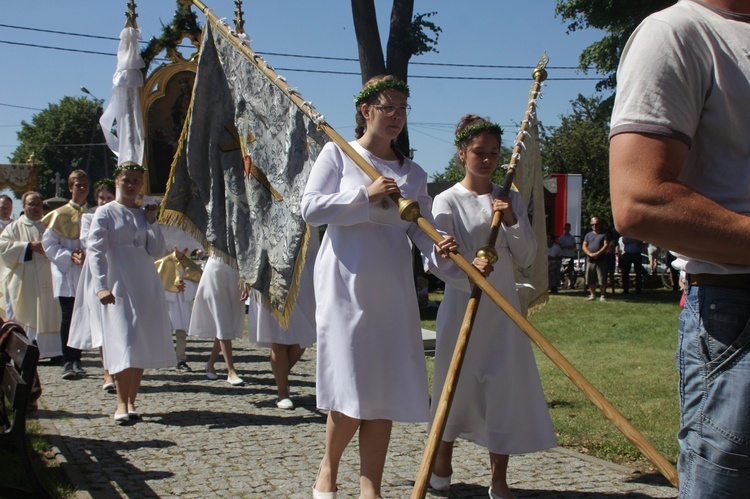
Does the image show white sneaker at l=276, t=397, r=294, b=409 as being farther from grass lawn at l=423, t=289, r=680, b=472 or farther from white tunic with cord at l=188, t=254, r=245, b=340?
grass lawn at l=423, t=289, r=680, b=472

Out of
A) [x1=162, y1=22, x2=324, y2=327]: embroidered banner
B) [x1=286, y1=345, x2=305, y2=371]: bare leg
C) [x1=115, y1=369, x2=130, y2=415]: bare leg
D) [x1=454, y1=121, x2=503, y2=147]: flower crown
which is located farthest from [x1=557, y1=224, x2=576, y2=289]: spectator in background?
[x1=454, y1=121, x2=503, y2=147]: flower crown

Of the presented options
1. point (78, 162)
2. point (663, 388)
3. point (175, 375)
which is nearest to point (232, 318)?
point (175, 375)

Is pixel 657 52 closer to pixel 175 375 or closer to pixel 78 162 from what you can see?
pixel 175 375

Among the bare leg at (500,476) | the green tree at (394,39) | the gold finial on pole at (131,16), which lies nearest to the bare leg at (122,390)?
Answer: the bare leg at (500,476)

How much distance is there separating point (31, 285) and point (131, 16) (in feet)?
12.2

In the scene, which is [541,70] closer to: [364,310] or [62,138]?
[364,310]

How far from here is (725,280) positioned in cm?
192

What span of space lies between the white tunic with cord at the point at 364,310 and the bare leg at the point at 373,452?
0.09 m

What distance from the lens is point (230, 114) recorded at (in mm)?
6039

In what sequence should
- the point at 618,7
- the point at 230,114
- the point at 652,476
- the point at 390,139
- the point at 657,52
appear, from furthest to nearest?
the point at 618,7 < the point at 230,114 < the point at 652,476 < the point at 390,139 < the point at 657,52

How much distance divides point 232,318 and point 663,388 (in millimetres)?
4599

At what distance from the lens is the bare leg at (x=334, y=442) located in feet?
14.3

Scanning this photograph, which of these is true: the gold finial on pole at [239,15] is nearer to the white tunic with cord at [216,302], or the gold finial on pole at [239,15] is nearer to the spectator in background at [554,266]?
the white tunic with cord at [216,302]

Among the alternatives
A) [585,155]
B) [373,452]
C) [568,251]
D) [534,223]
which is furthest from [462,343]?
[585,155]
